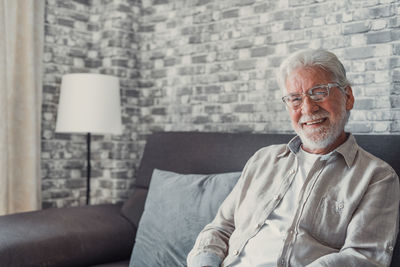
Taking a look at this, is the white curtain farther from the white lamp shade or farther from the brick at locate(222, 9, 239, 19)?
the brick at locate(222, 9, 239, 19)

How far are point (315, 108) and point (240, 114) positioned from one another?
107 centimetres

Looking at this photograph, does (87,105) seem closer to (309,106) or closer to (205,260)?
(205,260)

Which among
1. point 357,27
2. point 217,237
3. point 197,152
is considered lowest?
point 217,237

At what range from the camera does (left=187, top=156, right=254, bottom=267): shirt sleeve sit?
176 centimetres

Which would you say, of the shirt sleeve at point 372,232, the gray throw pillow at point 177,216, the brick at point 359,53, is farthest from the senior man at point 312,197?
the brick at point 359,53

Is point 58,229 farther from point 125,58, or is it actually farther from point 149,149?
point 125,58

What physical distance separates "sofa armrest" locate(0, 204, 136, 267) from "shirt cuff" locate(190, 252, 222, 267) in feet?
2.14

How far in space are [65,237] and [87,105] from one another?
2.65ft

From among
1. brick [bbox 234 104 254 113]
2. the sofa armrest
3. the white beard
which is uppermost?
brick [bbox 234 104 254 113]

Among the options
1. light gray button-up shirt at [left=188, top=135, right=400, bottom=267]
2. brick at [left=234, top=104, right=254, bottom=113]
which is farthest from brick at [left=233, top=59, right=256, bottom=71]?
light gray button-up shirt at [left=188, top=135, right=400, bottom=267]

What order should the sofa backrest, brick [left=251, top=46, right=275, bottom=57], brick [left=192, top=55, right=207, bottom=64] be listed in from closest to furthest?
the sofa backrest → brick [left=251, top=46, right=275, bottom=57] → brick [left=192, top=55, right=207, bottom=64]

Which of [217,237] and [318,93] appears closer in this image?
[318,93]

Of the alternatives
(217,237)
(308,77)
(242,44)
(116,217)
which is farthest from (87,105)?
(308,77)

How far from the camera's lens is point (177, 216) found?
208 centimetres
